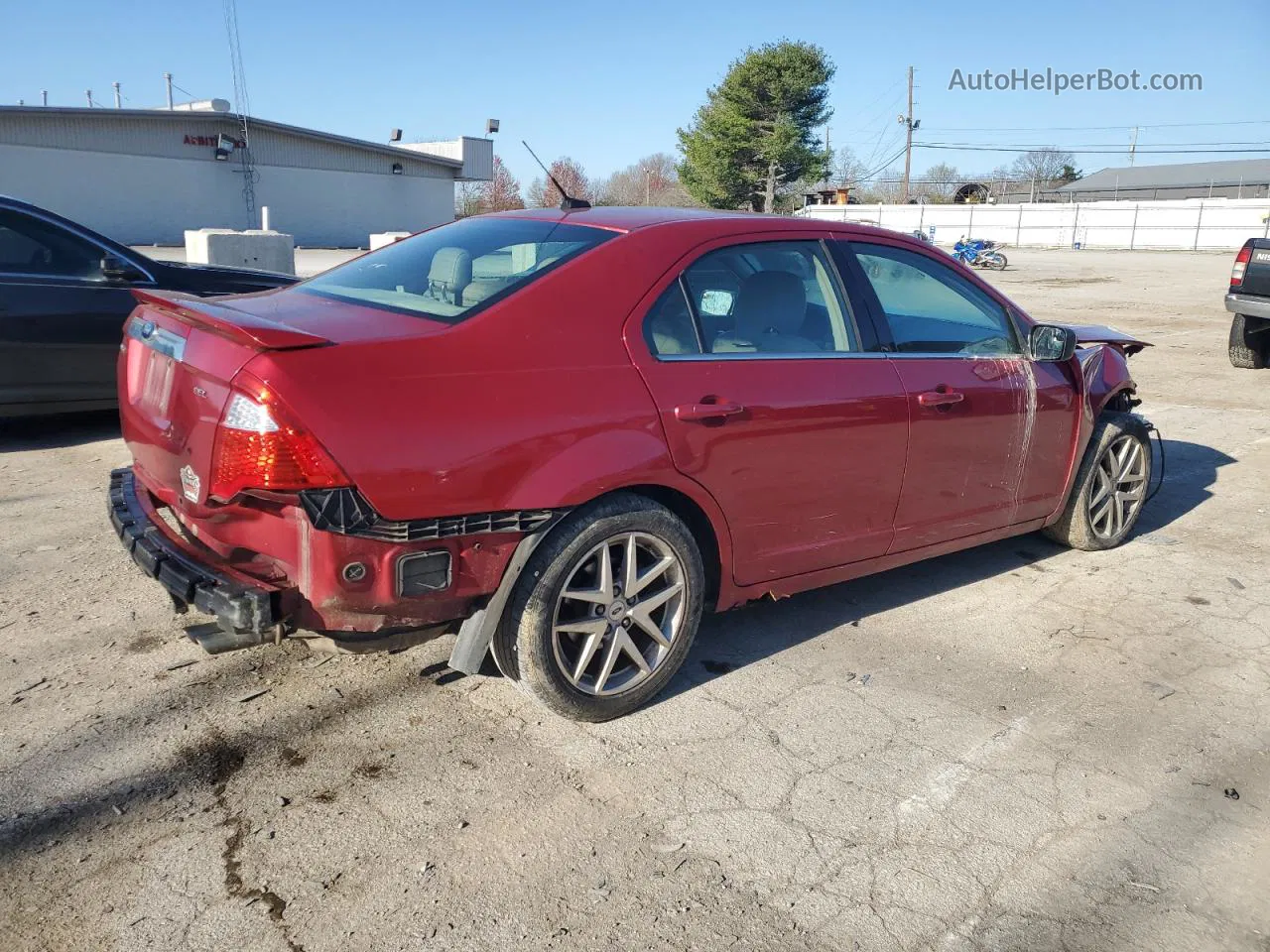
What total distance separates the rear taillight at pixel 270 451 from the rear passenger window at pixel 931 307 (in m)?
2.33

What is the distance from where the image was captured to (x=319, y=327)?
9.65ft

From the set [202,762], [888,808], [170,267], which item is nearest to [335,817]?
[202,762]

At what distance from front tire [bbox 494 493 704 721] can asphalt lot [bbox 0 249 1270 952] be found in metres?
0.15

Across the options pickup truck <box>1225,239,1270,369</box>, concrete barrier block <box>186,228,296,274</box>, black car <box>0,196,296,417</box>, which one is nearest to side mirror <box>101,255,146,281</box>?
black car <box>0,196,296,417</box>

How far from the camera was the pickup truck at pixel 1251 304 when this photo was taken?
10.8m

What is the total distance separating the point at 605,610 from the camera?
10.6 feet

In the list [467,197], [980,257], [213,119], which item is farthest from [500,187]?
[980,257]

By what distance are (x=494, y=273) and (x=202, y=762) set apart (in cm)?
176

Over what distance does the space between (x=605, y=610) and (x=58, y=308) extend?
503 cm

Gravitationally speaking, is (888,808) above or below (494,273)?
below

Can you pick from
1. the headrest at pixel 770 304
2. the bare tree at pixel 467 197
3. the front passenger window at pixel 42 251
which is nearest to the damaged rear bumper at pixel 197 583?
the headrest at pixel 770 304

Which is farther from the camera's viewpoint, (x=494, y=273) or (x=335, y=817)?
(x=494, y=273)

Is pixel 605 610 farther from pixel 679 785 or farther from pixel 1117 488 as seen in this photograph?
pixel 1117 488

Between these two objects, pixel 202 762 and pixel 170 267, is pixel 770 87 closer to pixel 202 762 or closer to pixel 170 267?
pixel 170 267
